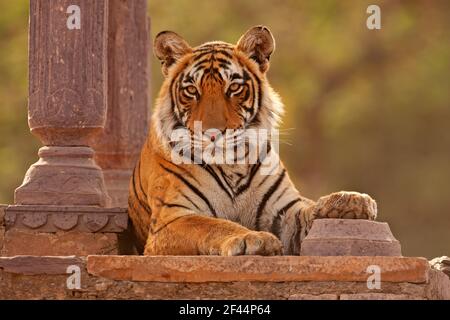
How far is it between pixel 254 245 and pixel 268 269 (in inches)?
11.9

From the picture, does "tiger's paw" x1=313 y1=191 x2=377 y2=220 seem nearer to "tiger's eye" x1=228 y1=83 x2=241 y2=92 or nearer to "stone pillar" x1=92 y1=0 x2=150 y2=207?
"tiger's eye" x1=228 y1=83 x2=241 y2=92

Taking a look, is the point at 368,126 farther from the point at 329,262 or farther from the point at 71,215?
the point at 329,262

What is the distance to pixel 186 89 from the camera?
8500 millimetres

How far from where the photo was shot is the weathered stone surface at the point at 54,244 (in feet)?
29.6

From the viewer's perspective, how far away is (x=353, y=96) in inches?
969

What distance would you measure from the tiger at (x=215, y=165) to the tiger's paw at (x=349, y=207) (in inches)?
5.2

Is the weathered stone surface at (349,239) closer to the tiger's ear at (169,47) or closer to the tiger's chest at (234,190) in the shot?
the tiger's chest at (234,190)

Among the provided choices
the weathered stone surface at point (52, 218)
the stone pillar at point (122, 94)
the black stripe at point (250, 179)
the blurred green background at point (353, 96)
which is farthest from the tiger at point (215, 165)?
the blurred green background at point (353, 96)

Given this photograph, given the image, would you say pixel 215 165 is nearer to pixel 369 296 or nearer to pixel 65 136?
pixel 65 136

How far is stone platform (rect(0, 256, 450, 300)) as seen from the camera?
7008 mm

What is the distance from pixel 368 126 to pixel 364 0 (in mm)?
2270
